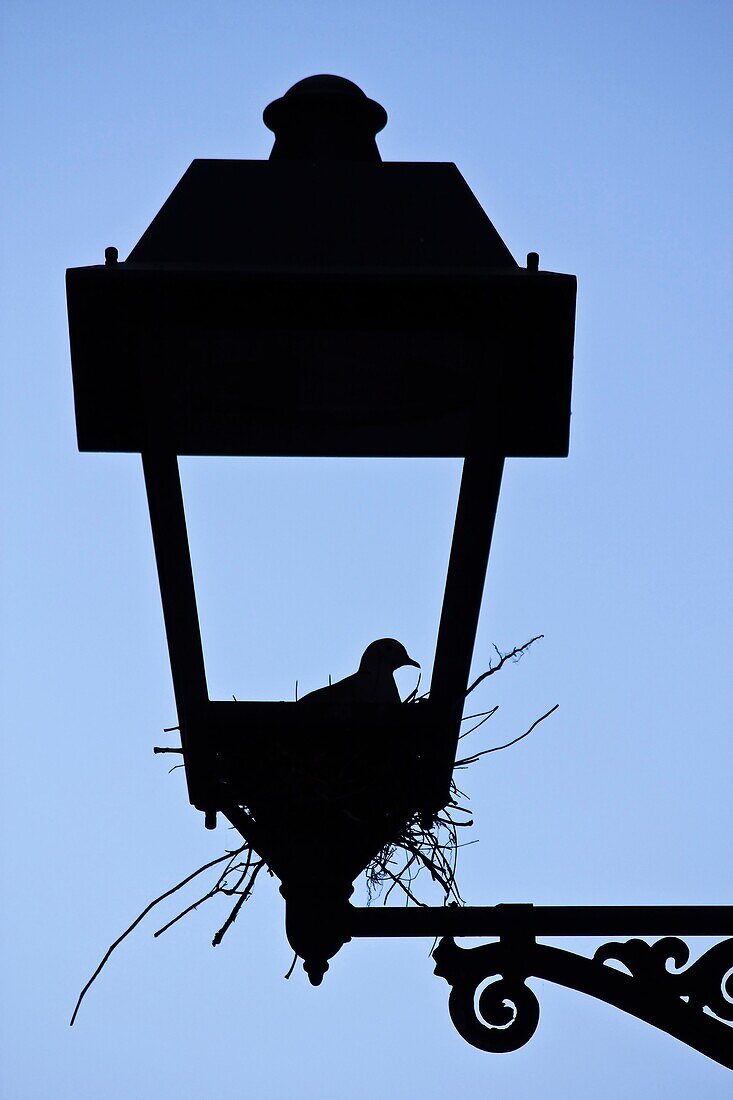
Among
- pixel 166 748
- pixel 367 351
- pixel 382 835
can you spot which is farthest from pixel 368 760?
pixel 367 351

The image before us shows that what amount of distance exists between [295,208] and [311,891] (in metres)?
1.08

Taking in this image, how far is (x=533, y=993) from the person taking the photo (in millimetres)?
2457

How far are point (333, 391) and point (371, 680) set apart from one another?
19.0 inches

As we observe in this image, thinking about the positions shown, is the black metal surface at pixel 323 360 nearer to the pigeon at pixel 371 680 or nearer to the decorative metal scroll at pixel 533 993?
the pigeon at pixel 371 680

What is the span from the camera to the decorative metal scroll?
95.9 inches

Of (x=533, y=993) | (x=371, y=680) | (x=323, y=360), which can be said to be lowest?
(x=533, y=993)

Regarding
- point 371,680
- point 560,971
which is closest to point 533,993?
point 560,971

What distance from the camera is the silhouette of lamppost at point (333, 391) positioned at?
2281mm

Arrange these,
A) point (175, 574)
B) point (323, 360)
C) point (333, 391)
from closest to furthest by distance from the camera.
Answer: point (175, 574), point (323, 360), point (333, 391)

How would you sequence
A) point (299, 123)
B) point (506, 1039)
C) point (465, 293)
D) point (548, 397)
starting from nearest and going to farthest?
point (465, 293) < point (506, 1039) < point (548, 397) < point (299, 123)

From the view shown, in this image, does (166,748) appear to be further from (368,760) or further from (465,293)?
(465,293)

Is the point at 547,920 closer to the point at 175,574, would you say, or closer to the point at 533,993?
the point at 533,993

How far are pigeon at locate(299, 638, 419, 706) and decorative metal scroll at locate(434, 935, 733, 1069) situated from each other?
0.41 metres

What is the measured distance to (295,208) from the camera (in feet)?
8.24
